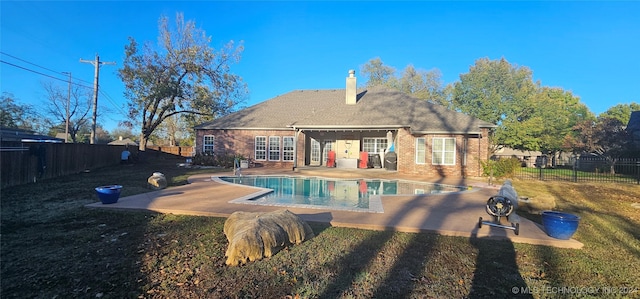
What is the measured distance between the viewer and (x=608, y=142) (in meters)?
22.0

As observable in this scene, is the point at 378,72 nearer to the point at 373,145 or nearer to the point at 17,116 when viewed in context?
the point at 373,145

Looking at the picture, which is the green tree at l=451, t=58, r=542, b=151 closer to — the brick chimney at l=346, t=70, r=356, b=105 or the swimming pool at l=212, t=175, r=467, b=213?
the brick chimney at l=346, t=70, r=356, b=105

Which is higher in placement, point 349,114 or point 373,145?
point 349,114

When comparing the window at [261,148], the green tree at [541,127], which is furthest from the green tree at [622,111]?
the window at [261,148]

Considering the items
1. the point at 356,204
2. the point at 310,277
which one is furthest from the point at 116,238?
the point at 356,204

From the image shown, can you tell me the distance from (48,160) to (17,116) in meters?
33.8

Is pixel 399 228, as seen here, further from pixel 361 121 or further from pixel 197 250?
pixel 361 121

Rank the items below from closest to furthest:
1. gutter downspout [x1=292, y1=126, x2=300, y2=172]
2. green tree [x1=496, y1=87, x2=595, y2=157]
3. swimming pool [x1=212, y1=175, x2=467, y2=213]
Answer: swimming pool [x1=212, y1=175, x2=467, y2=213] → gutter downspout [x1=292, y1=126, x2=300, y2=172] → green tree [x1=496, y1=87, x2=595, y2=157]

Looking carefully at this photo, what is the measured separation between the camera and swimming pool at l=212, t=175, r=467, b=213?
25.5 ft

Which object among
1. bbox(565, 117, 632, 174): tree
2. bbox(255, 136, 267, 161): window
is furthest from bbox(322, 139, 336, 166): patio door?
bbox(565, 117, 632, 174): tree

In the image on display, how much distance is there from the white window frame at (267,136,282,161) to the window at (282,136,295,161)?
14.1 inches

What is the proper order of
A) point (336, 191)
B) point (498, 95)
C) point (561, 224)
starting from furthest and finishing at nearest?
point (498, 95) < point (336, 191) < point (561, 224)

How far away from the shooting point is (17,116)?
34.6 metres

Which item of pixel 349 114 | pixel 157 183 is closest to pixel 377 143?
pixel 349 114
